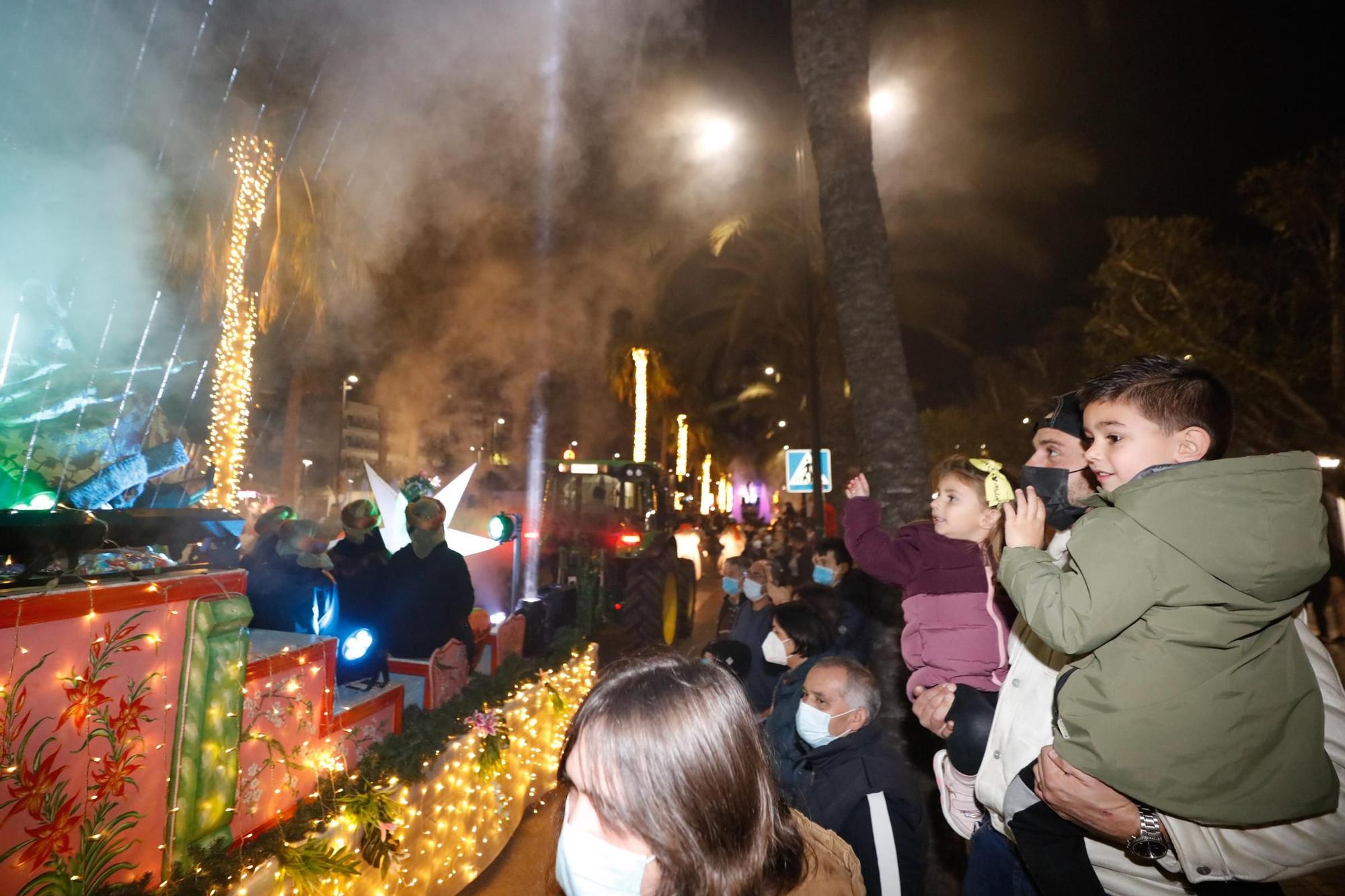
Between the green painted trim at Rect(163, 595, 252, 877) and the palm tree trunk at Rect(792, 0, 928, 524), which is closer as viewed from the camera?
the green painted trim at Rect(163, 595, 252, 877)

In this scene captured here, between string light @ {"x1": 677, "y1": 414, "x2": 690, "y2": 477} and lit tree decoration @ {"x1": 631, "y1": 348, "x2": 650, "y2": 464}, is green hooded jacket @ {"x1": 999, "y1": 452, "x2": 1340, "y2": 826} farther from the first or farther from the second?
string light @ {"x1": 677, "y1": 414, "x2": 690, "y2": 477}

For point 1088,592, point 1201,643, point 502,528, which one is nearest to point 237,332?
point 502,528

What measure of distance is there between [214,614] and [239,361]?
363 inches

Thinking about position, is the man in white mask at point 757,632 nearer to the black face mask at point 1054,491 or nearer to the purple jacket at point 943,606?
the purple jacket at point 943,606

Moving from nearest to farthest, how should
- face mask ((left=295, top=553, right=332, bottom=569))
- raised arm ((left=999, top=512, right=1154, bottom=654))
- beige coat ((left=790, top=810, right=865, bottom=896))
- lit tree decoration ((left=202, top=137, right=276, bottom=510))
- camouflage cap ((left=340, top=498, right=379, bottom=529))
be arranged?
beige coat ((left=790, top=810, right=865, bottom=896)) → raised arm ((left=999, top=512, right=1154, bottom=654)) → face mask ((left=295, top=553, right=332, bottom=569)) → camouflage cap ((left=340, top=498, right=379, bottom=529)) → lit tree decoration ((left=202, top=137, right=276, bottom=510))

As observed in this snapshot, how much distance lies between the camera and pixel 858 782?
2260 mm

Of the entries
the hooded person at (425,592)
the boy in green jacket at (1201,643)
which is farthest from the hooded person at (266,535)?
the boy in green jacket at (1201,643)

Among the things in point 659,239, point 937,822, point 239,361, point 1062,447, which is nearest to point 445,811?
point 937,822

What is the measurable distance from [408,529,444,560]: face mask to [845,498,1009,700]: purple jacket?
296 cm

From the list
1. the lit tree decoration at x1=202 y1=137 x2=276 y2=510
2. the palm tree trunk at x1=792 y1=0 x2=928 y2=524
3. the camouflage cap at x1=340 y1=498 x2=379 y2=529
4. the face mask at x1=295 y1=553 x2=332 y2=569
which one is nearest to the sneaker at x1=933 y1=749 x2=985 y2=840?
the palm tree trunk at x1=792 y1=0 x2=928 y2=524

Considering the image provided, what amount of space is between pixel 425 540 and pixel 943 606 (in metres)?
3.38

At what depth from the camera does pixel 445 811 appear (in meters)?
3.70

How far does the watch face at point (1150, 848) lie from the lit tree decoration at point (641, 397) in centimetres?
2039

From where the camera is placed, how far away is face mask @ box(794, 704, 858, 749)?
8.17ft
